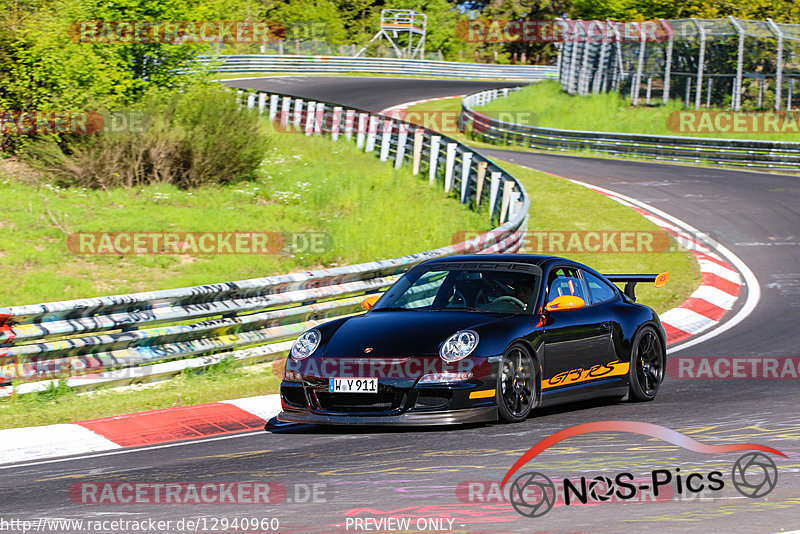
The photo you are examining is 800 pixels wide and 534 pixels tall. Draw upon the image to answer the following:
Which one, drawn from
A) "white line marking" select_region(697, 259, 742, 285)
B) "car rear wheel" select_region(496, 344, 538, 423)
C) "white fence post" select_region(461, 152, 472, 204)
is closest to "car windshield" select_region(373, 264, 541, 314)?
"car rear wheel" select_region(496, 344, 538, 423)

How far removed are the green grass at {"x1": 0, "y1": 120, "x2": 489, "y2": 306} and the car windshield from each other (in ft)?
23.2

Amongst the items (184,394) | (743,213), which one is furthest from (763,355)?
(743,213)

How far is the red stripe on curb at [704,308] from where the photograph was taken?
43.6ft

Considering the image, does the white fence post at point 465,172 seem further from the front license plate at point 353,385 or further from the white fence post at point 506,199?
the front license plate at point 353,385

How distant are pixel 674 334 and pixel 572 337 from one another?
14.8ft

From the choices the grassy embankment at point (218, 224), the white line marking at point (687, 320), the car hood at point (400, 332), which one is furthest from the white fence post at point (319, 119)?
the car hood at point (400, 332)

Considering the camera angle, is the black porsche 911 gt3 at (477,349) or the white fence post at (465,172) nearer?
the black porsche 911 gt3 at (477,349)

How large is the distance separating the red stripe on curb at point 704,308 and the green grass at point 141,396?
6.23 m

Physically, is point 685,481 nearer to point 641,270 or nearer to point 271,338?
point 271,338

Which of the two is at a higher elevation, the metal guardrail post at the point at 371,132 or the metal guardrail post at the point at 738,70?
the metal guardrail post at the point at 738,70

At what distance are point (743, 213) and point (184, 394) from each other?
1512 cm

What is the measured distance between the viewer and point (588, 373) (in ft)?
27.1

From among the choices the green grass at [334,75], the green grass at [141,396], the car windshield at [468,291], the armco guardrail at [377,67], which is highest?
the armco guardrail at [377,67]

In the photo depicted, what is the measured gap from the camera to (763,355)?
10562 mm
